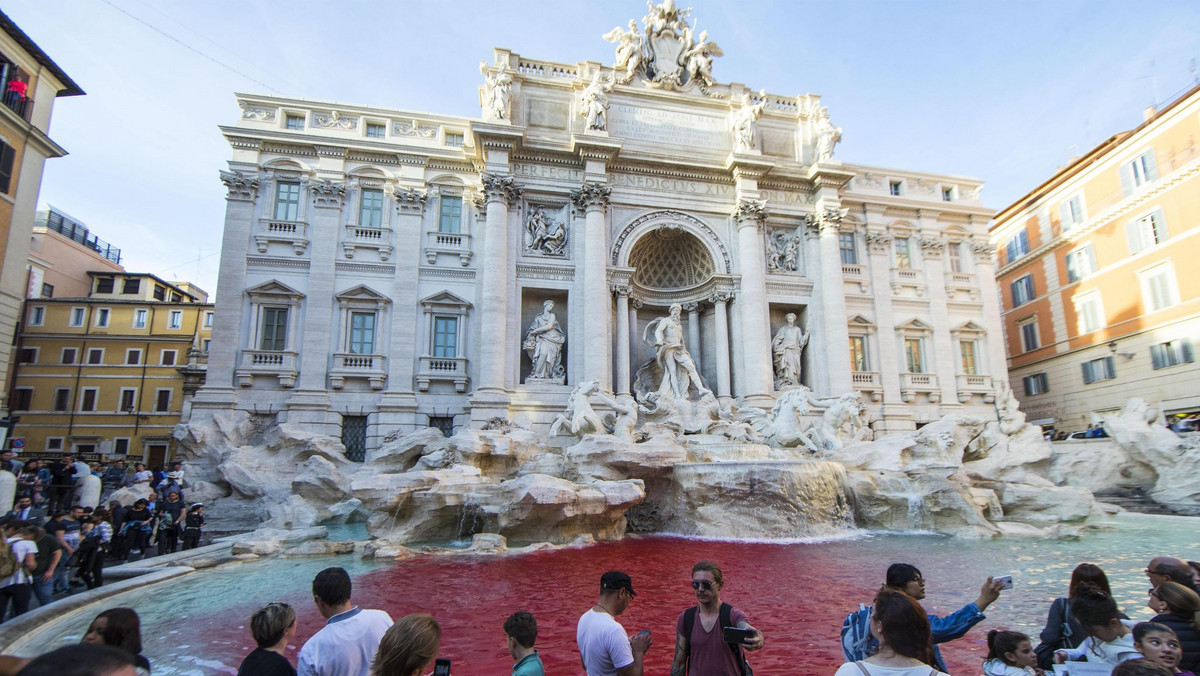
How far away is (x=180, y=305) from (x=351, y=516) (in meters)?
24.7

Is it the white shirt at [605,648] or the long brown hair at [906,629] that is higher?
the long brown hair at [906,629]

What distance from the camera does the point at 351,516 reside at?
544 inches

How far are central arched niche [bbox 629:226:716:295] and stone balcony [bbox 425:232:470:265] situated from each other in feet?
19.0

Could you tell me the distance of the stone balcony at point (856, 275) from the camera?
24359mm

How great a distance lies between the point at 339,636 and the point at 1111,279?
1189 inches

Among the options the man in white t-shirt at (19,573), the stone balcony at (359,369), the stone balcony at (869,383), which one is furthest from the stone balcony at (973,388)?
the man in white t-shirt at (19,573)

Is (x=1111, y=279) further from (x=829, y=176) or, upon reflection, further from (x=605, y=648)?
(x=605, y=648)

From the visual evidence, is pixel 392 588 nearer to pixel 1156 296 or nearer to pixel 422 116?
pixel 422 116

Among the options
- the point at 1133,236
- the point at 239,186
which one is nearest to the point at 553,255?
the point at 239,186

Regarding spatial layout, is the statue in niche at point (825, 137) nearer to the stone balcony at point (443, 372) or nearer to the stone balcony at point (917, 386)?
the stone balcony at point (917, 386)

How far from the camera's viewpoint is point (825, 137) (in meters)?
23.1

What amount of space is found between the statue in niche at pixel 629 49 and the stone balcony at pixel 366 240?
10271 mm

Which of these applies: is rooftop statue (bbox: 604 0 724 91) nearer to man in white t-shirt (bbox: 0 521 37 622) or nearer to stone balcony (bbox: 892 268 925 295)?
stone balcony (bbox: 892 268 925 295)

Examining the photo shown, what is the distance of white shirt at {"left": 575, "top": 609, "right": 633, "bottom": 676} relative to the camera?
297cm
